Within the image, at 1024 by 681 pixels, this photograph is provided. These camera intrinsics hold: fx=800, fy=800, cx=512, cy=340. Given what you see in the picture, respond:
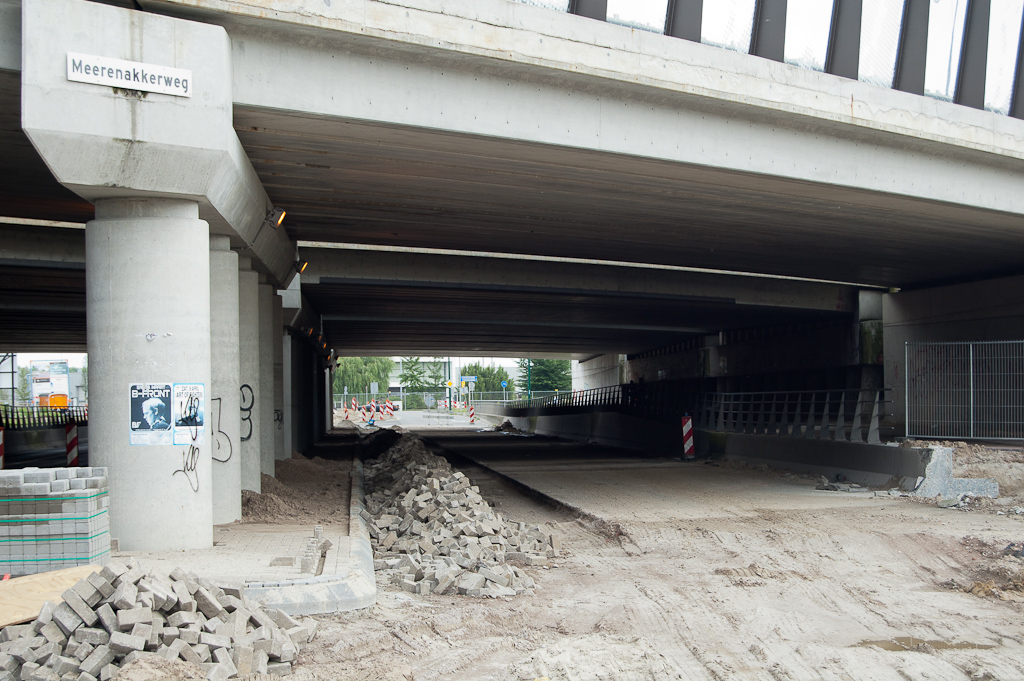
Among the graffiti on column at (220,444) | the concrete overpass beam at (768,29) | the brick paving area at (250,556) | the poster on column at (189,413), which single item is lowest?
the brick paving area at (250,556)

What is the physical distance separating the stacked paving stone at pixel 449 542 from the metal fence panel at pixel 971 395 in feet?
35.4

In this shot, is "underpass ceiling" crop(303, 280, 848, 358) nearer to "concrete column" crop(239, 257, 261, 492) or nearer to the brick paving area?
"concrete column" crop(239, 257, 261, 492)

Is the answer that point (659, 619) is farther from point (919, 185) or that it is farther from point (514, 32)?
point (919, 185)

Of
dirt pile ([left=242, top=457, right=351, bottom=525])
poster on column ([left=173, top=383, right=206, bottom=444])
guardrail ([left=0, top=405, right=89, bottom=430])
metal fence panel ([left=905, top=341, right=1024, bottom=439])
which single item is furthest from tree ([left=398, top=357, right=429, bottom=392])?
poster on column ([left=173, top=383, right=206, bottom=444])

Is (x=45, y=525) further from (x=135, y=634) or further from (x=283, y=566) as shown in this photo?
(x=135, y=634)

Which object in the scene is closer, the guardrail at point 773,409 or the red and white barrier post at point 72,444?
the guardrail at point 773,409

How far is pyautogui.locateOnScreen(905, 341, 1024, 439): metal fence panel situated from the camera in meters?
17.2

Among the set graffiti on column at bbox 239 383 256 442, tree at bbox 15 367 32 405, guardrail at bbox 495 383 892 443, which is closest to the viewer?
graffiti on column at bbox 239 383 256 442

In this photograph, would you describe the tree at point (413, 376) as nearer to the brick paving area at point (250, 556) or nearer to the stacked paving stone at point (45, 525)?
the brick paving area at point (250, 556)

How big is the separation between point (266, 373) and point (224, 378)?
4.45 metres

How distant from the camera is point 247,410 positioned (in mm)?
13219

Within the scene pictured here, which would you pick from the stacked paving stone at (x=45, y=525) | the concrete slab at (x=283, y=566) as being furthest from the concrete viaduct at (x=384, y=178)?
the stacked paving stone at (x=45, y=525)

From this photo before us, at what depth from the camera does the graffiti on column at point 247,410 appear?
→ 43.3 feet

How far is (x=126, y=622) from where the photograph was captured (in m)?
5.28
